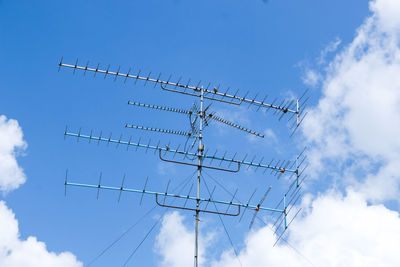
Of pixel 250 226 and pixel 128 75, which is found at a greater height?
pixel 128 75

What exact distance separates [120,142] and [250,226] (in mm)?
3648

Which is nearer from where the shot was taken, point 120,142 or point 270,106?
point 120,142

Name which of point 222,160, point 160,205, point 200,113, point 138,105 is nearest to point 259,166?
point 222,160

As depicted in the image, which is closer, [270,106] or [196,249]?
[196,249]

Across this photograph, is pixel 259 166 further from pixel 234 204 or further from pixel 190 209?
pixel 190 209

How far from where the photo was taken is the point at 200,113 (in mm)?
12242

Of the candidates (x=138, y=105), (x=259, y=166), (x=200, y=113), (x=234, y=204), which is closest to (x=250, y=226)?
(x=234, y=204)

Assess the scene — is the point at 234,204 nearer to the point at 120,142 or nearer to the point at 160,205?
the point at 160,205

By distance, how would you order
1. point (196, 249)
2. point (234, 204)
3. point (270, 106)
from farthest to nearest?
point (270, 106) < point (234, 204) < point (196, 249)

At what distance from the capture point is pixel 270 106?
12.5 metres

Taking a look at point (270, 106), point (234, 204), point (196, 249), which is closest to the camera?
point (196, 249)

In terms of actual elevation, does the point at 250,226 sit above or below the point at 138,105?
below

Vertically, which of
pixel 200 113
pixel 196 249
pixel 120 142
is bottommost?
pixel 196 249

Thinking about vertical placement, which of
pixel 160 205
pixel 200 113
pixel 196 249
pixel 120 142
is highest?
pixel 200 113
